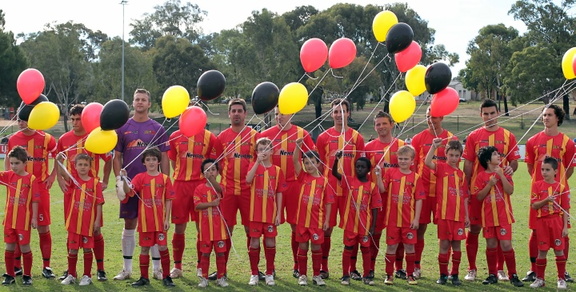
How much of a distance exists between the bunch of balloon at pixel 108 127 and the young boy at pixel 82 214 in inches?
13.6

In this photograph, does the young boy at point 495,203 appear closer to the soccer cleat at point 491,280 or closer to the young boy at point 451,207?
the soccer cleat at point 491,280

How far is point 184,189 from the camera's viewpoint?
7828 millimetres

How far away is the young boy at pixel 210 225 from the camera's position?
7.45 m

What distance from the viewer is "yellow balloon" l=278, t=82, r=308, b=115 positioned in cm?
745

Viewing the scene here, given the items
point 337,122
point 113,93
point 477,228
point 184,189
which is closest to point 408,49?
point 337,122

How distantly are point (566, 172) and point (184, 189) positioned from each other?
4.14 metres

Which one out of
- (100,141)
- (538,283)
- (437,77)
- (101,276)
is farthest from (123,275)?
(538,283)

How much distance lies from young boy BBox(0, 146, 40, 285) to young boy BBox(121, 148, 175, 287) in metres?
1.05

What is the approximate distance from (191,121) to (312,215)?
5.27ft

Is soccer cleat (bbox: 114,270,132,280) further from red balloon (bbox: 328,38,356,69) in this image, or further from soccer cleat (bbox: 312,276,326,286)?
red balloon (bbox: 328,38,356,69)

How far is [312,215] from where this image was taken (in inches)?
299

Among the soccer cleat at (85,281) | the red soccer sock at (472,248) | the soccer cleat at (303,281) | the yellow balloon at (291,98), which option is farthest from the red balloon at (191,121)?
the red soccer sock at (472,248)

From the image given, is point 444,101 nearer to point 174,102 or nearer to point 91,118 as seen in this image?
point 174,102

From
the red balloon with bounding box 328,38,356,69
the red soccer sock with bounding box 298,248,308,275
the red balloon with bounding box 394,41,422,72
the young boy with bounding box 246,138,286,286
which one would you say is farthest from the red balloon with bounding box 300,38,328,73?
the red soccer sock with bounding box 298,248,308,275
